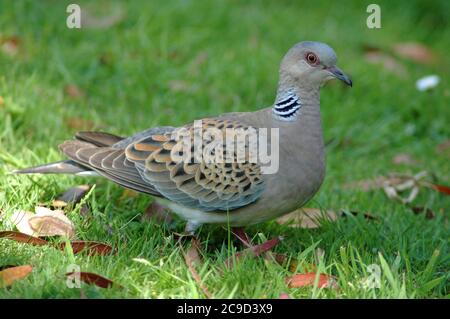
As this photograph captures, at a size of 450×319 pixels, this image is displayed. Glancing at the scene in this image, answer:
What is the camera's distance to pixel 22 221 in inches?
151

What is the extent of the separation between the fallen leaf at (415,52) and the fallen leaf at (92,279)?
5317mm

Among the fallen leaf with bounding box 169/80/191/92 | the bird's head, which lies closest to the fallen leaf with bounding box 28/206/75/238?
the bird's head

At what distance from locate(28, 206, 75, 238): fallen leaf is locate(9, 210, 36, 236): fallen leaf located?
0.02 meters

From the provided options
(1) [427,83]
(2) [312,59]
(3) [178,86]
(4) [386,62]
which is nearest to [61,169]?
(2) [312,59]

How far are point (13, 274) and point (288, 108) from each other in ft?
5.73

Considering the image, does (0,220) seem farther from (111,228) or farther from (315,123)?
(315,123)

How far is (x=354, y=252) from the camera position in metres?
4.04

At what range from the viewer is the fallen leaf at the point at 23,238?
3691mm

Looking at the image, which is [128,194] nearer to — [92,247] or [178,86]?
[92,247]

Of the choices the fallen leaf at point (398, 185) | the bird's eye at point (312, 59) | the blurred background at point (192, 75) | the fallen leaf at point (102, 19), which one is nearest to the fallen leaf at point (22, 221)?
the blurred background at point (192, 75)

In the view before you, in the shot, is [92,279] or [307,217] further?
[307,217]

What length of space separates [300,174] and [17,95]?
98.5 inches

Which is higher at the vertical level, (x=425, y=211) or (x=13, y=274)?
(x=13, y=274)

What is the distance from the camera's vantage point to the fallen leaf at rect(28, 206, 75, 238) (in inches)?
150
